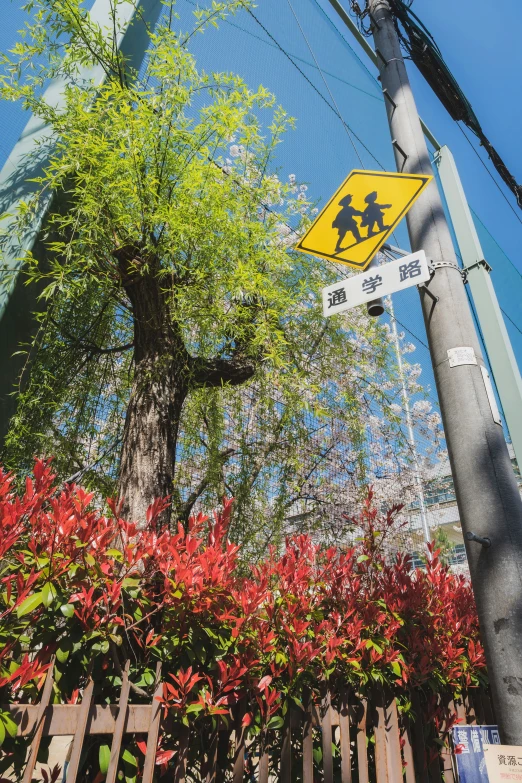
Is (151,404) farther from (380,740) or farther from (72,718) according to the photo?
(380,740)

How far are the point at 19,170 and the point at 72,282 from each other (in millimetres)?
800

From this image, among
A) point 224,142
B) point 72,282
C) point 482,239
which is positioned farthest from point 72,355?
point 482,239

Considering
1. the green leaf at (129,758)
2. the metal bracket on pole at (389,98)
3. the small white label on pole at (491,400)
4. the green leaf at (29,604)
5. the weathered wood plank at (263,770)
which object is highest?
the metal bracket on pole at (389,98)

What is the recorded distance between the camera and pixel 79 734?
0.90 m

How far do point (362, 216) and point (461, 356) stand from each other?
2.49 ft

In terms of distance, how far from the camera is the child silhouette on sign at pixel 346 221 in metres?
1.90

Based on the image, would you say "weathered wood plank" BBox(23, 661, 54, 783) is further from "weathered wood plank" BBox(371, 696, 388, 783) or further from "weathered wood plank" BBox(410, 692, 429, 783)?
"weathered wood plank" BBox(410, 692, 429, 783)

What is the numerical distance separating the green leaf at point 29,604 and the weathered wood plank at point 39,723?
12 cm

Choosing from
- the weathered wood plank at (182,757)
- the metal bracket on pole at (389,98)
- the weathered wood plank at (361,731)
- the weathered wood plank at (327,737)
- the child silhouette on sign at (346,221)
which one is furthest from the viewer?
the metal bracket on pole at (389,98)

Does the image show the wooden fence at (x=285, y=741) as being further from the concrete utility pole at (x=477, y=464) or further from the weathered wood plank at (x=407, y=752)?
the concrete utility pole at (x=477, y=464)

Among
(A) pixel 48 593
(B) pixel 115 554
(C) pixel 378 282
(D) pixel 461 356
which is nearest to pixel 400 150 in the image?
(C) pixel 378 282

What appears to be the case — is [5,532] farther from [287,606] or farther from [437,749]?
[437,749]

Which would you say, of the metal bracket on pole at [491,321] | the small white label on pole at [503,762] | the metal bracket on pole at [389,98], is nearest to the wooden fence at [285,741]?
the small white label on pole at [503,762]

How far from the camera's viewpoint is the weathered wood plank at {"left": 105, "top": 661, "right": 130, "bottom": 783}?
937mm
